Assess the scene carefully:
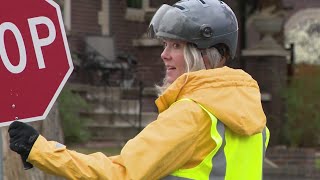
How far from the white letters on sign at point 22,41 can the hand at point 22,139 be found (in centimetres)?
51

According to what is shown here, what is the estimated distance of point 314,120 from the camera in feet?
49.4

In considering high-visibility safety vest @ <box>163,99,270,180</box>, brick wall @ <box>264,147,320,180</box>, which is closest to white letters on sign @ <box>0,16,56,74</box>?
high-visibility safety vest @ <box>163,99,270,180</box>

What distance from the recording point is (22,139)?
3086mm

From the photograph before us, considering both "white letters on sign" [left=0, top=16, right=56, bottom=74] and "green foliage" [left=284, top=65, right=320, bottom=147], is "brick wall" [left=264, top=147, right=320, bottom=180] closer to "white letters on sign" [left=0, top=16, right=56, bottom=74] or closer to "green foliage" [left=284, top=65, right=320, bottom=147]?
"green foliage" [left=284, top=65, right=320, bottom=147]

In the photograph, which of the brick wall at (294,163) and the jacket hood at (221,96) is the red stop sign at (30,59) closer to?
the jacket hood at (221,96)

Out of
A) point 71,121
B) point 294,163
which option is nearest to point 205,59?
point 71,121

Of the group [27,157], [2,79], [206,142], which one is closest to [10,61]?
[2,79]

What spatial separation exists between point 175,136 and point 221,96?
0.82ft

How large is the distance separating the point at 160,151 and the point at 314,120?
12169 mm

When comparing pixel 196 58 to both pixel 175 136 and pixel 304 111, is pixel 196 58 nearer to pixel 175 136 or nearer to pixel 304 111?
pixel 175 136

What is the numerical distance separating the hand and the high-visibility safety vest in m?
0.48

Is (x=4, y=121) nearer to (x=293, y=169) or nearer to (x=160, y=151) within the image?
(x=160, y=151)

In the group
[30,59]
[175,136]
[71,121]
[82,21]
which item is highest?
[30,59]

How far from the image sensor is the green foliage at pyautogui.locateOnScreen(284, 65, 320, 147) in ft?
49.6
